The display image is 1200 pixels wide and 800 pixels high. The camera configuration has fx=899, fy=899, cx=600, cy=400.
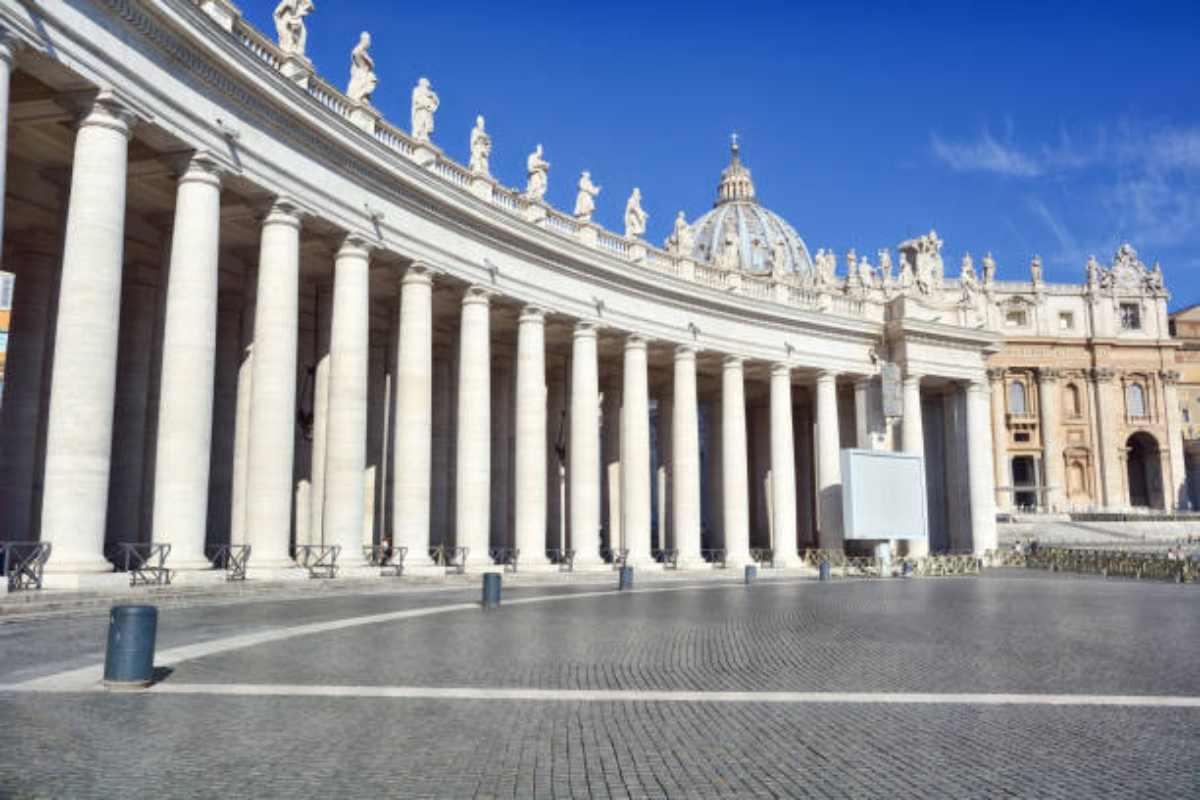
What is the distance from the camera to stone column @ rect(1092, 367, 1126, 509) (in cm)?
10306

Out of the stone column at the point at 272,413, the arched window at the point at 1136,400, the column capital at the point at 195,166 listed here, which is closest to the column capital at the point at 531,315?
the stone column at the point at 272,413

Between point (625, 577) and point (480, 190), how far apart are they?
17783 millimetres

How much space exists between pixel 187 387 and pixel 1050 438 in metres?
102

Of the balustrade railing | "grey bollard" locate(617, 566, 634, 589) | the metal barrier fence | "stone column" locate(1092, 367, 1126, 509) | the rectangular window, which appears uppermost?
the rectangular window

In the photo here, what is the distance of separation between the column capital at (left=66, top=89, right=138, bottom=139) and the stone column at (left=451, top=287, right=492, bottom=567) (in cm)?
1691

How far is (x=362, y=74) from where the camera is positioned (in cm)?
3356

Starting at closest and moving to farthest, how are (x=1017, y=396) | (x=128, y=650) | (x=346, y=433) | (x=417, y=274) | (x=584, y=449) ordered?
(x=128, y=650), (x=346, y=433), (x=417, y=274), (x=584, y=449), (x=1017, y=396)

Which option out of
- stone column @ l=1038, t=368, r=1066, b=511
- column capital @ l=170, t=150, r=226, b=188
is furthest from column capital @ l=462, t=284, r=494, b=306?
stone column @ l=1038, t=368, r=1066, b=511

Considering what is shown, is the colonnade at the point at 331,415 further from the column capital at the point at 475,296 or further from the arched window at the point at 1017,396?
the arched window at the point at 1017,396

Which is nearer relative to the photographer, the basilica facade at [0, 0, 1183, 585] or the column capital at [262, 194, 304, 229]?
the basilica facade at [0, 0, 1183, 585]

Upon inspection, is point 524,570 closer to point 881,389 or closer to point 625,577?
point 625,577

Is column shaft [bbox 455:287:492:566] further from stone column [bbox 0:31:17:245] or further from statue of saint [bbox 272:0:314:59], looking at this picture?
stone column [bbox 0:31:17:245]

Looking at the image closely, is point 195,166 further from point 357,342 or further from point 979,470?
point 979,470

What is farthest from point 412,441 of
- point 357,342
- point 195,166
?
point 195,166
